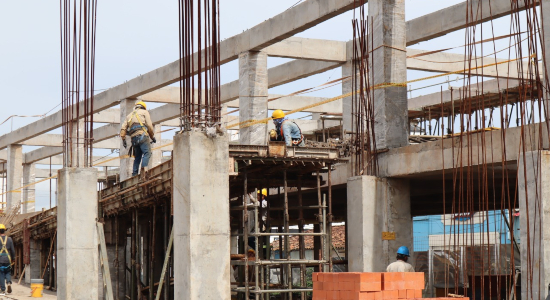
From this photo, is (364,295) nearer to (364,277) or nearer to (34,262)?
(364,277)

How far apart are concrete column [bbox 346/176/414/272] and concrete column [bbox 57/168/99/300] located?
592 cm

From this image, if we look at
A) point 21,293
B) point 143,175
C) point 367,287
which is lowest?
point 21,293

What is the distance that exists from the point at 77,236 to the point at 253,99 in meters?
6.24

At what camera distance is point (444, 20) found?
2067 centimetres

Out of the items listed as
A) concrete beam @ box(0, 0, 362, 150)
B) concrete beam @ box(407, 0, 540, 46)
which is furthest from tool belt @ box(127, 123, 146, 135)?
concrete beam @ box(407, 0, 540, 46)

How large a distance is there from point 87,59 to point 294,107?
1447 cm

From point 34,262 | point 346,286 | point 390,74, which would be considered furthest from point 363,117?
point 34,262

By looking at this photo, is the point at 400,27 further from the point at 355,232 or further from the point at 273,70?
the point at 273,70

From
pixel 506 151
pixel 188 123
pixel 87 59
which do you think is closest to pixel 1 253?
pixel 87 59

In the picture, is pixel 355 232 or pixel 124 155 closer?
pixel 355 232

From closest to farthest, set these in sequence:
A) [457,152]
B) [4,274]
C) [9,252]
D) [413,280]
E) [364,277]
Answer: [364,277]
[413,280]
[457,152]
[4,274]
[9,252]

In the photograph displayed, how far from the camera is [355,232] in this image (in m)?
15.4

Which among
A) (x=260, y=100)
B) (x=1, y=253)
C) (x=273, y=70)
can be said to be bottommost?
(x=1, y=253)

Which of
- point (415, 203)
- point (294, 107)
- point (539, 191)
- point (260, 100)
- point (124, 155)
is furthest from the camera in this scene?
point (294, 107)
